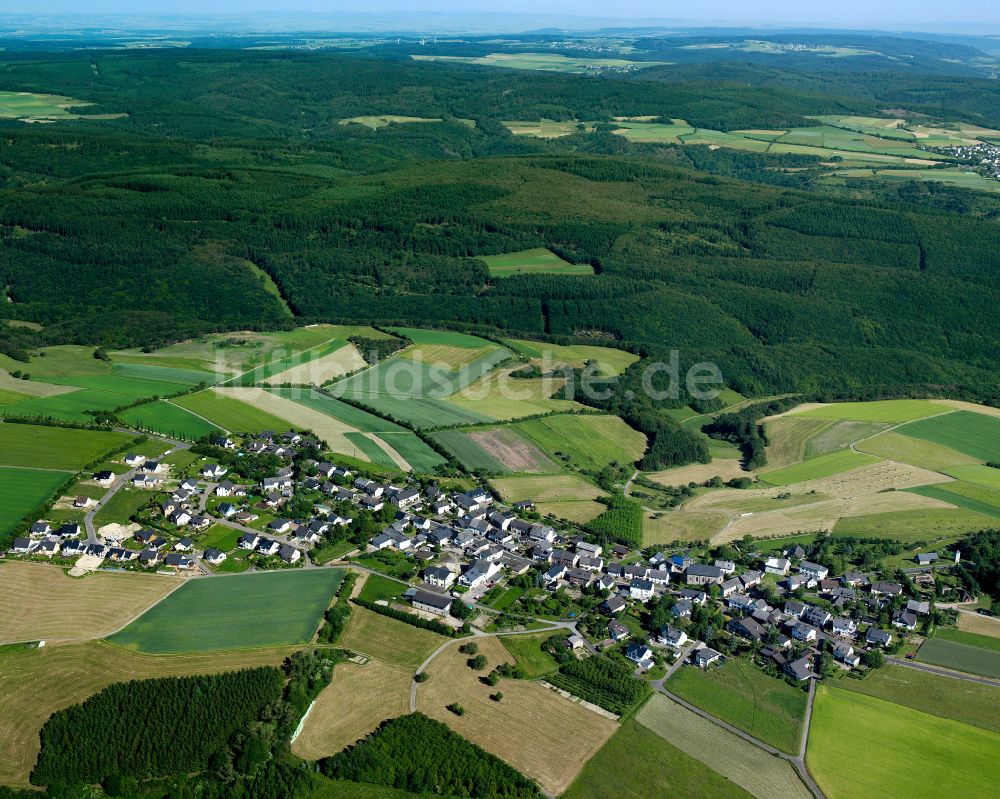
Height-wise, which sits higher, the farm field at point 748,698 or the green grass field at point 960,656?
the farm field at point 748,698

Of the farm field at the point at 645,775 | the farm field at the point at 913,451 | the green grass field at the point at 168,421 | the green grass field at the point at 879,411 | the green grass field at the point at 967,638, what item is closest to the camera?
the farm field at the point at 645,775

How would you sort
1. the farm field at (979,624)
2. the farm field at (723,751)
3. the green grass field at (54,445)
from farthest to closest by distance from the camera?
the green grass field at (54,445), the farm field at (979,624), the farm field at (723,751)

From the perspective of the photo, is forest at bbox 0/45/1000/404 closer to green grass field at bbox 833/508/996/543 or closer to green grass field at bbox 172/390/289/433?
green grass field at bbox 833/508/996/543

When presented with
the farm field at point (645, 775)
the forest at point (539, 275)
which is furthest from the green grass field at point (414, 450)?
the farm field at point (645, 775)

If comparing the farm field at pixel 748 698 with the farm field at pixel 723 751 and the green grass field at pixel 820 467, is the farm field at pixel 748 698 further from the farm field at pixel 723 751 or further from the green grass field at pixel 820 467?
the green grass field at pixel 820 467

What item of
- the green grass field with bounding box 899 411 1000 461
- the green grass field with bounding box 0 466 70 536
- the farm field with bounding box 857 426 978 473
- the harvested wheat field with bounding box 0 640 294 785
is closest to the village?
the green grass field with bounding box 0 466 70 536

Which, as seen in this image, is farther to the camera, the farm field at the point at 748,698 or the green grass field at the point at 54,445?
the green grass field at the point at 54,445
